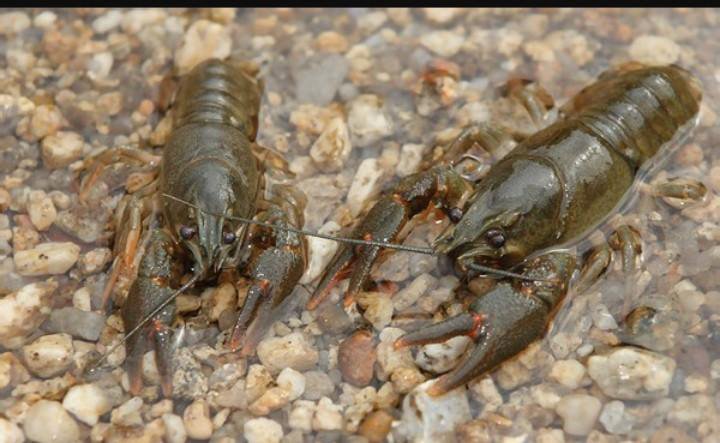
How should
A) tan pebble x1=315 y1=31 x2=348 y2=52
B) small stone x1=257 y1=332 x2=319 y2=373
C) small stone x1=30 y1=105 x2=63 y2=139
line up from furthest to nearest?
1. tan pebble x1=315 y1=31 x2=348 y2=52
2. small stone x1=30 y1=105 x2=63 y2=139
3. small stone x1=257 y1=332 x2=319 y2=373

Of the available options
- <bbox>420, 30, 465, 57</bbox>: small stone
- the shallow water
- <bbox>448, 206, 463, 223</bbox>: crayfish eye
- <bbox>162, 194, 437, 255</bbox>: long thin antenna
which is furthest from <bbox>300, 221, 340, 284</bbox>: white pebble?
<bbox>420, 30, 465, 57</bbox>: small stone

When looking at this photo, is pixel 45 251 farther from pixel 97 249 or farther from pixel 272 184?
pixel 272 184

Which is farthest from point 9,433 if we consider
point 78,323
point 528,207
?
point 528,207

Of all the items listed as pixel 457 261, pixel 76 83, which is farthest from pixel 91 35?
pixel 457 261

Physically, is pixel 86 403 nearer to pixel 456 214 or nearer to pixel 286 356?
pixel 286 356

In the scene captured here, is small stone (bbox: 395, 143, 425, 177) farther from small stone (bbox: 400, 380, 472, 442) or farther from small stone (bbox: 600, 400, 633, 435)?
small stone (bbox: 600, 400, 633, 435)

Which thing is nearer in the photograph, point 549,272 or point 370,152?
point 549,272
